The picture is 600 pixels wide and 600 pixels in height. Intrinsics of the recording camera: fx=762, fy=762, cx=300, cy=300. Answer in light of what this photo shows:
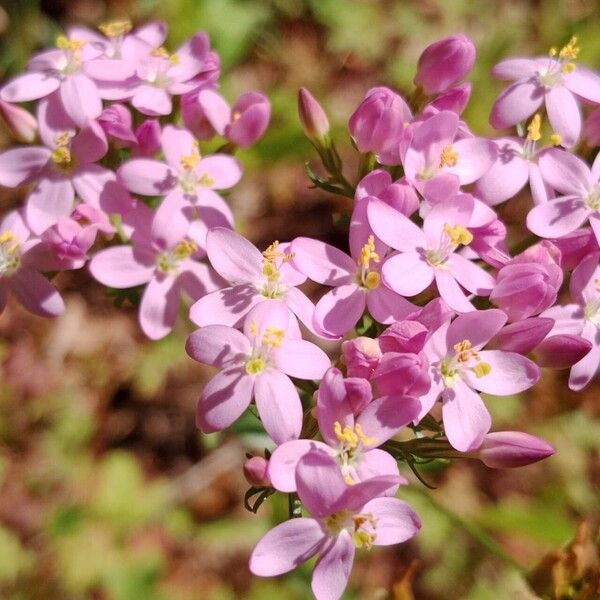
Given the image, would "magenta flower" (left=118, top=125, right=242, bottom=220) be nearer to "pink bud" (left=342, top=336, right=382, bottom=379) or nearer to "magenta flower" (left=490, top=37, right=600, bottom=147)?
"pink bud" (left=342, top=336, right=382, bottom=379)

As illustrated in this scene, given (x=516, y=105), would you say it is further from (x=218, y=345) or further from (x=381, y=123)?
(x=218, y=345)

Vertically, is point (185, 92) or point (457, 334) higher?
point (185, 92)

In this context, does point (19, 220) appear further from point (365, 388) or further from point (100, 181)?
point (365, 388)

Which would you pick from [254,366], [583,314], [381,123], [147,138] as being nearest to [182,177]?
[147,138]

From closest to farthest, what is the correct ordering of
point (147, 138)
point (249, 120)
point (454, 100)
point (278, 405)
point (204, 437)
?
point (278, 405)
point (454, 100)
point (147, 138)
point (249, 120)
point (204, 437)

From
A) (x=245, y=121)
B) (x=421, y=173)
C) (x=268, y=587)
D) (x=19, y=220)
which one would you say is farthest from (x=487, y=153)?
(x=268, y=587)

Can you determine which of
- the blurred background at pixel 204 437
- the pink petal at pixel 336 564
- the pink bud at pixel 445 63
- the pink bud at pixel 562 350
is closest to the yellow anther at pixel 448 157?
the pink bud at pixel 445 63
